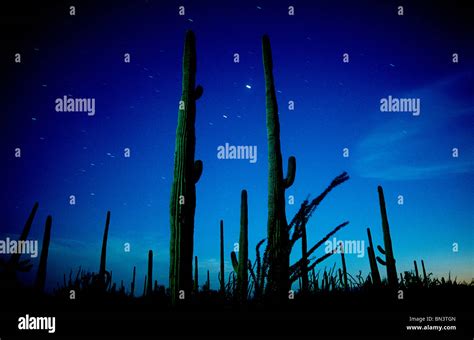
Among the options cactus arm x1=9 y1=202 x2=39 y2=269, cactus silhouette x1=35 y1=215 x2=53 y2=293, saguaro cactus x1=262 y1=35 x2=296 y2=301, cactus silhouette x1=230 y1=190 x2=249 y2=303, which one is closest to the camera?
cactus silhouette x1=230 y1=190 x2=249 y2=303

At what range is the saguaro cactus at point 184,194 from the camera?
3.76 metres

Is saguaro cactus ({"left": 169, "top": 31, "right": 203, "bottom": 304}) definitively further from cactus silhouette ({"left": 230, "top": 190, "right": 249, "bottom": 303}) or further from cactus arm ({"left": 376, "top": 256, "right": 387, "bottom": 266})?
cactus arm ({"left": 376, "top": 256, "right": 387, "bottom": 266})

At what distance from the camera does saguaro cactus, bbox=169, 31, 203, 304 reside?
3756 millimetres

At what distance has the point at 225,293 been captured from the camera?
10.6 ft

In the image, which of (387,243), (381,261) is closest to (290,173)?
(387,243)

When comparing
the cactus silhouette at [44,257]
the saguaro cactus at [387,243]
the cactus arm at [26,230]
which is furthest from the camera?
the saguaro cactus at [387,243]

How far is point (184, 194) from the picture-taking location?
3.99 m

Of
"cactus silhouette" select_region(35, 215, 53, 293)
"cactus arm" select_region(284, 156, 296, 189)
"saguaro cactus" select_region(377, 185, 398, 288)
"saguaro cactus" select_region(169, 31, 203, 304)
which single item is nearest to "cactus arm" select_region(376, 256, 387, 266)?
"saguaro cactus" select_region(377, 185, 398, 288)

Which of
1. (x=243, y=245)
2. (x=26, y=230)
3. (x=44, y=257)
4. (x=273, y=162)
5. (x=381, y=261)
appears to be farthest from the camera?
(x=381, y=261)

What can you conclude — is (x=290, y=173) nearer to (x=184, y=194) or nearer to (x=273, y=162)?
(x=273, y=162)

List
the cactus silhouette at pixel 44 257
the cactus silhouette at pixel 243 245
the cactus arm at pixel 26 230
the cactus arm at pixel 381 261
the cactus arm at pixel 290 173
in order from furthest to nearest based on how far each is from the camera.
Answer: the cactus arm at pixel 381 261 → the cactus silhouette at pixel 44 257 → the cactus arm at pixel 26 230 → the cactus arm at pixel 290 173 → the cactus silhouette at pixel 243 245

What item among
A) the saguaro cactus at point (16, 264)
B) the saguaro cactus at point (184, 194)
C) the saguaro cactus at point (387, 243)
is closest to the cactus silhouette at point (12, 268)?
the saguaro cactus at point (16, 264)

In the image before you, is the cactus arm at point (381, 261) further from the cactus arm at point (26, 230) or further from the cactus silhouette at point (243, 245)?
→ the cactus arm at point (26, 230)

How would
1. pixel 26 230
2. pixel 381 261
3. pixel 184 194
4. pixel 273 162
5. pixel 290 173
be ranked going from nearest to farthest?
pixel 184 194
pixel 273 162
pixel 290 173
pixel 26 230
pixel 381 261
